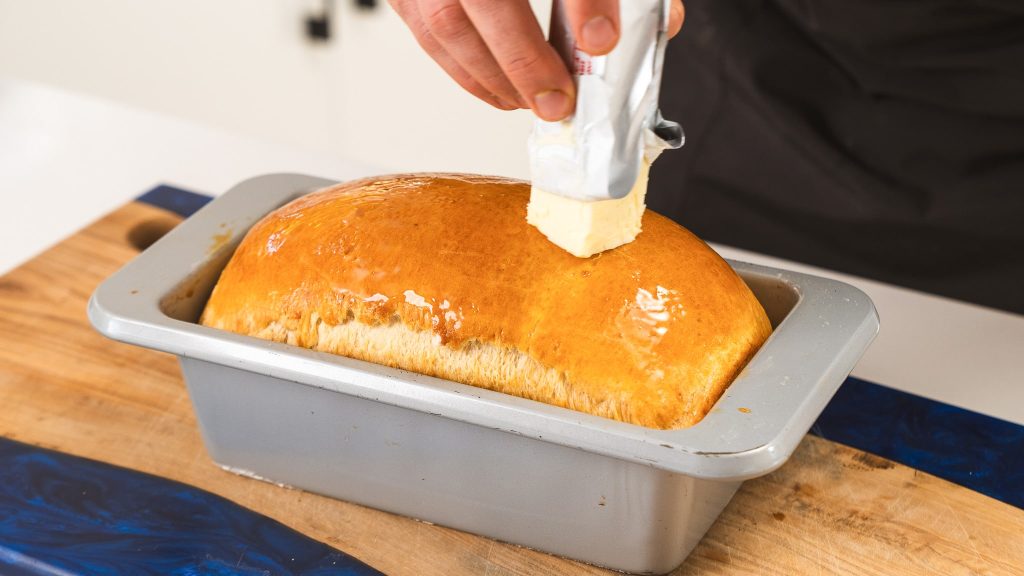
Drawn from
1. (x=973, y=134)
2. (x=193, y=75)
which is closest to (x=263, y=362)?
(x=973, y=134)

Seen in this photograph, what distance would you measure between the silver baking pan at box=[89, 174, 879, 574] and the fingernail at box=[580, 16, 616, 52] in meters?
0.30

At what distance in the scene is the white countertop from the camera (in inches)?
53.1

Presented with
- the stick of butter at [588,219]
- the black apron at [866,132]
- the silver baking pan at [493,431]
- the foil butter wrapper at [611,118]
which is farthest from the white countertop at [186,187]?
the foil butter wrapper at [611,118]

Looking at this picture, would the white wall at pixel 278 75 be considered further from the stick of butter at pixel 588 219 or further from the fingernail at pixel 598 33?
the fingernail at pixel 598 33

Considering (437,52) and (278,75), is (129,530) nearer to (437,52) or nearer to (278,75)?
(437,52)

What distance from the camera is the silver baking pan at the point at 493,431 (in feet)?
2.91

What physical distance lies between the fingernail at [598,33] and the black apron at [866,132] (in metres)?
0.92

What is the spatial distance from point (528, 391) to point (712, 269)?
23 centimetres

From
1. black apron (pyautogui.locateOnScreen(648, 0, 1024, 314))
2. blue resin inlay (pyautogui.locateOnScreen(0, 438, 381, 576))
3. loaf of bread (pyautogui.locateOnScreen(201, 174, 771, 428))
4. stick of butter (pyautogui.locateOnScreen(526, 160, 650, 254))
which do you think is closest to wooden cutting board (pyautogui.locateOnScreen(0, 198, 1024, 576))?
blue resin inlay (pyautogui.locateOnScreen(0, 438, 381, 576))

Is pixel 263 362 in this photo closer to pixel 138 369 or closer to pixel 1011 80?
pixel 138 369

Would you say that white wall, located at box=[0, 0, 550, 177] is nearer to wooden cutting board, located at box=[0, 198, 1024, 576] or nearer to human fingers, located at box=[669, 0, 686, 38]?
wooden cutting board, located at box=[0, 198, 1024, 576]

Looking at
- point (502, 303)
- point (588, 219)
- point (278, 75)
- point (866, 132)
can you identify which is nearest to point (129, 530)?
point (502, 303)

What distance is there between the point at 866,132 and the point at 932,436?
64cm

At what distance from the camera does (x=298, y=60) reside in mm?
3221
